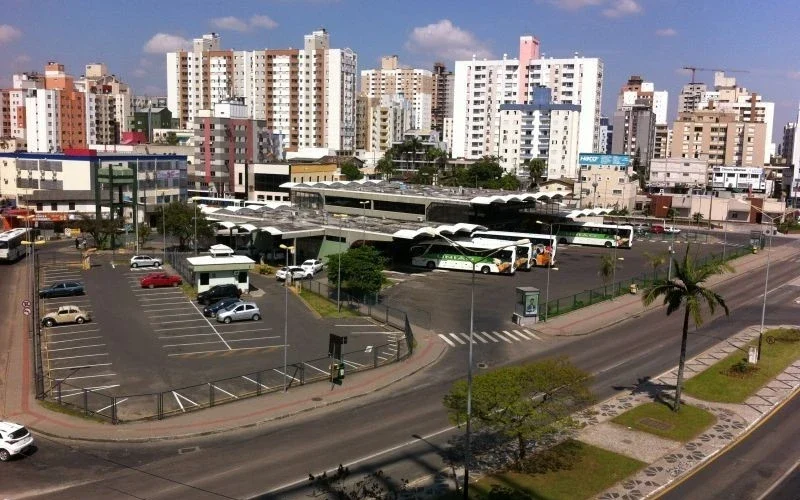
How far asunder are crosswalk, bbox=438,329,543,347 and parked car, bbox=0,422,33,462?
22.6 meters

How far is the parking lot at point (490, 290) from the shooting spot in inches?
1736

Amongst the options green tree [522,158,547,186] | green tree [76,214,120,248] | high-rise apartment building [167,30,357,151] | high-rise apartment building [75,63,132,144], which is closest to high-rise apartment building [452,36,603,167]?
green tree [522,158,547,186]

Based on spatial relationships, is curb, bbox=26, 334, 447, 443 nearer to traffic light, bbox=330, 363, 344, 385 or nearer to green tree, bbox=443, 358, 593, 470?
traffic light, bbox=330, 363, 344, 385

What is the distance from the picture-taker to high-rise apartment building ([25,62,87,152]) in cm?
15675

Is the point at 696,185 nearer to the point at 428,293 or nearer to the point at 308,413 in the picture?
the point at 428,293

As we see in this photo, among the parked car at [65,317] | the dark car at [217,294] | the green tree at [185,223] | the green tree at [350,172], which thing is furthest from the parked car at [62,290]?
the green tree at [350,172]

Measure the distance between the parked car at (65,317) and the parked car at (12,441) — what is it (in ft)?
65.2

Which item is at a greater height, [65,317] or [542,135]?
[542,135]

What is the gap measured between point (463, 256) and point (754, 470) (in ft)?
135

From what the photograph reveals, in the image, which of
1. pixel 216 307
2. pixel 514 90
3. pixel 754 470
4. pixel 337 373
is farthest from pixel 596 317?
pixel 514 90

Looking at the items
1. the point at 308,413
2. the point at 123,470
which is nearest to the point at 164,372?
the point at 308,413

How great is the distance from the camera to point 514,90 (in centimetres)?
16425

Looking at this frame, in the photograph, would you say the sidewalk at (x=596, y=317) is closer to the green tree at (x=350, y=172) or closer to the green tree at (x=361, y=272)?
the green tree at (x=361, y=272)

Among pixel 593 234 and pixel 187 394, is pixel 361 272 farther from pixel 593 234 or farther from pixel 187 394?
pixel 593 234
